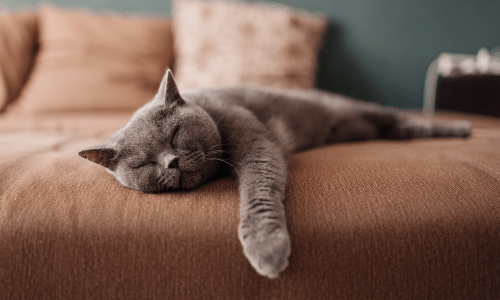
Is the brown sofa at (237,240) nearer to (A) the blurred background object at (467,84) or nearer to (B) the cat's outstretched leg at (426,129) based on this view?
(B) the cat's outstretched leg at (426,129)

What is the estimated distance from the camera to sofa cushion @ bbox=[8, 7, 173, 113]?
1711 millimetres

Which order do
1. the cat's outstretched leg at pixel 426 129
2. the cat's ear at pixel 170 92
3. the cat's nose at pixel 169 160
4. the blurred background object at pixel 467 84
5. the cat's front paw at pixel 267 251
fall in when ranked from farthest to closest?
the blurred background object at pixel 467 84 < the cat's outstretched leg at pixel 426 129 < the cat's ear at pixel 170 92 < the cat's nose at pixel 169 160 < the cat's front paw at pixel 267 251

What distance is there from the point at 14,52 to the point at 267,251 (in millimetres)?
2050

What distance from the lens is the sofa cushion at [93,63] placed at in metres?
1.71

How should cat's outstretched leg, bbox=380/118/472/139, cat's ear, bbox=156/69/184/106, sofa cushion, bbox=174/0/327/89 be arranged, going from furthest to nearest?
sofa cushion, bbox=174/0/327/89 → cat's outstretched leg, bbox=380/118/472/139 → cat's ear, bbox=156/69/184/106

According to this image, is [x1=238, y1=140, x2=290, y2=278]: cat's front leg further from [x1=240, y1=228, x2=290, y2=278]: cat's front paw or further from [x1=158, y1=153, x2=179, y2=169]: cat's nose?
[x1=158, y1=153, x2=179, y2=169]: cat's nose

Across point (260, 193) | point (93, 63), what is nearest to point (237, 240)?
point (260, 193)

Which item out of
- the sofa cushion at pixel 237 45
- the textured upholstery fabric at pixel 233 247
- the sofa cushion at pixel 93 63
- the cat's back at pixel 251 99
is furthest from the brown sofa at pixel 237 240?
the sofa cushion at pixel 237 45

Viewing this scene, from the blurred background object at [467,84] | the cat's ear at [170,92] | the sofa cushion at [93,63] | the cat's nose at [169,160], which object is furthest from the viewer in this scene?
the blurred background object at [467,84]

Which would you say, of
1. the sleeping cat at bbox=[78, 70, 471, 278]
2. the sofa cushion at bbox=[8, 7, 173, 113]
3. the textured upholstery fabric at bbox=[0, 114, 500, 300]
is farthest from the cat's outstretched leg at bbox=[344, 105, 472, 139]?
the sofa cushion at bbox=[8, 7, 173, 113]

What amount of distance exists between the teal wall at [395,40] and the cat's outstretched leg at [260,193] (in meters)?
Result: 1.79

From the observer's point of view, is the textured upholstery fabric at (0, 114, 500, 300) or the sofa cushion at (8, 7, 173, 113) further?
the sofa cushion at (8, 7, 173, 113)

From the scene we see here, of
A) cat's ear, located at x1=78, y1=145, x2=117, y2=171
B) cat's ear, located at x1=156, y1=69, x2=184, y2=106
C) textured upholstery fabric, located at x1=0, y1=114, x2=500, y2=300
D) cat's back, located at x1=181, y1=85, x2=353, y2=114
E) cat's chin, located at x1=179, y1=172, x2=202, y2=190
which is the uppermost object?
cat's ear, located at x1=156, y1=69, x2=184, y2=106

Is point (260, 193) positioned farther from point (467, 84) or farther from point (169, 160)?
point (467, 84)
